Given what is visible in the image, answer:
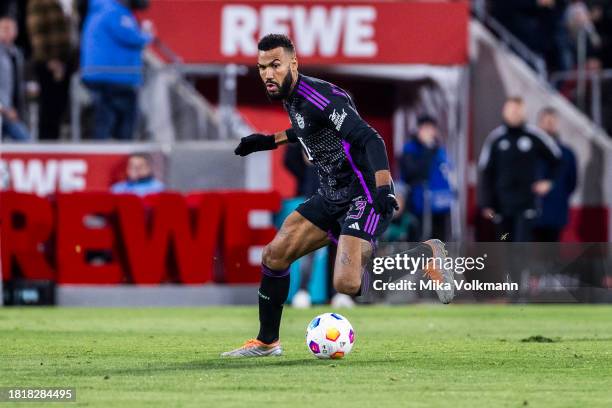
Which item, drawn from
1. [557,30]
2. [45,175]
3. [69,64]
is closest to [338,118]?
[45,175]

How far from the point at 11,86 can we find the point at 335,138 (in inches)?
373

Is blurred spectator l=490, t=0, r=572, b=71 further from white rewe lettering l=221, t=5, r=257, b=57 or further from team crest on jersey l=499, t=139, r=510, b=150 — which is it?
white rewe lettering l=221, t=5, r=257, b=57

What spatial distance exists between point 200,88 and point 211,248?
245 centimetres

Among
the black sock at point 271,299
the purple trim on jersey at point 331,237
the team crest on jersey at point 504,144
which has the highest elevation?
the team crest on jersey at point 504,144

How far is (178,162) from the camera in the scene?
18719 millimetres

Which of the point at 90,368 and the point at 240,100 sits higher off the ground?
the point at 240,100

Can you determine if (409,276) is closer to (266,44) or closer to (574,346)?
(574,346)

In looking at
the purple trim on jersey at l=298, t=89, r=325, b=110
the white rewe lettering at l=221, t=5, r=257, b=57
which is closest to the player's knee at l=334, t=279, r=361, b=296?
the purple trim on jersey at l=298, t=89, r=325, b=110

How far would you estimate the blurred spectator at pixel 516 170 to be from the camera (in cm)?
1870

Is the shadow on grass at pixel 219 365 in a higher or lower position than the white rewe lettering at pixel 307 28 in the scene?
lower

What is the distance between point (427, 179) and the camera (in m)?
19.5

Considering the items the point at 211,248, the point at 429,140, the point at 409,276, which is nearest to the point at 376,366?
the point at 409,276

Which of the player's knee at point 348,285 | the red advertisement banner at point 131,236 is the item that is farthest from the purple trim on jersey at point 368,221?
the red advertisement banner at point 131,236

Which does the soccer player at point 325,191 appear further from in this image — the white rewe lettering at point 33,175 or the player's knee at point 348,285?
the white rewe lettering at point 33,175
